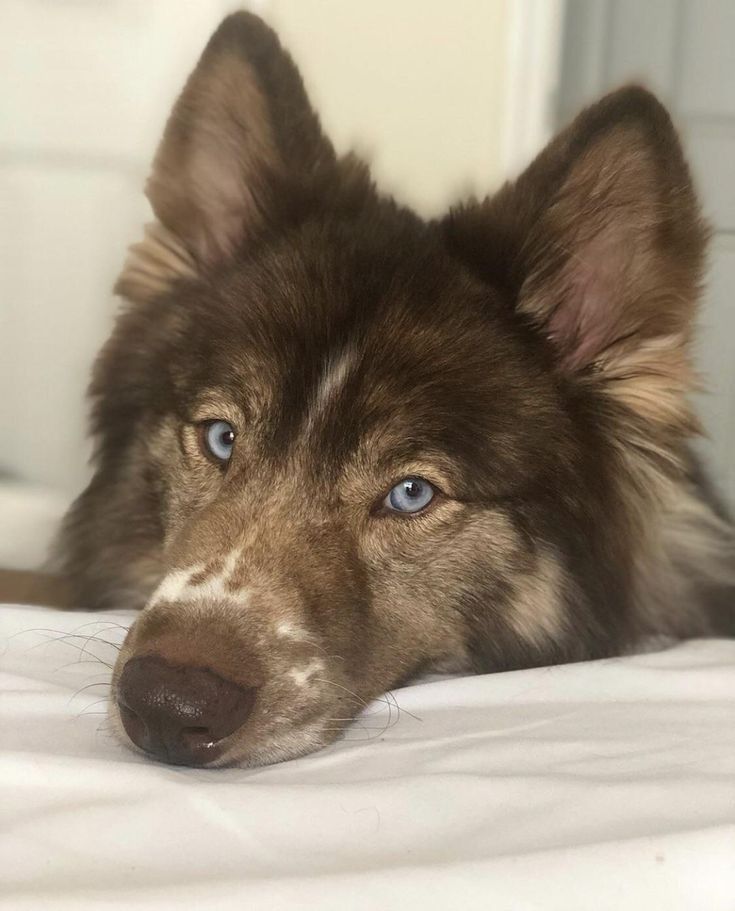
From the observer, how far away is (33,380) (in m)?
3.87

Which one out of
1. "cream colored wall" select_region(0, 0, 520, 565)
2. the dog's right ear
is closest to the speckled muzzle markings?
the dog's right ear

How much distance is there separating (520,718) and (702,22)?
3.26 m

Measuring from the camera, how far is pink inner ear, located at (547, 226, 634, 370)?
2082mm

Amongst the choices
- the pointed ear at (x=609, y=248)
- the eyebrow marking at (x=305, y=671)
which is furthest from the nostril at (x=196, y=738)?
the pointed ear at (x=609, y=248)

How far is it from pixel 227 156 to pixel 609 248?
99cm

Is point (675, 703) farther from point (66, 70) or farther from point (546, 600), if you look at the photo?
point (66, 70)

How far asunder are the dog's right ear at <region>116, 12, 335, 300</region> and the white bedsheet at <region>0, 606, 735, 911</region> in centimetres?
112

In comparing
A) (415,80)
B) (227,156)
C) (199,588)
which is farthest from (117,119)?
(199,588)

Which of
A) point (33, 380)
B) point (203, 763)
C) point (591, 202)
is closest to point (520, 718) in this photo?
point (203, 763)

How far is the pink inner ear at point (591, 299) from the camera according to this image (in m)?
2.08

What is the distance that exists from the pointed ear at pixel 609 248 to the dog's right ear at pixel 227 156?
46 cm

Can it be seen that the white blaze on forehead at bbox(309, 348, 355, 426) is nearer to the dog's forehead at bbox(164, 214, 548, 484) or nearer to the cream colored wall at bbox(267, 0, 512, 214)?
the dog's forehead at bbox(164, 214, 548, 484)

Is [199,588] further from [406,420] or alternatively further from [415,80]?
[415,80]

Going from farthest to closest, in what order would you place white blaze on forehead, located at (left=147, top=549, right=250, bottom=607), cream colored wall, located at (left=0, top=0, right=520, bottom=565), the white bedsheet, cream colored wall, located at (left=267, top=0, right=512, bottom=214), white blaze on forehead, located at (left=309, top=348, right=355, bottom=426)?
1. cream colored wall, located at (left=267, top=0, right=512, bottom=214)
2. cream colored wall, located at (left=0, top=0, right=520, bottom=565)
3. white blaze on forehead, located at (left=309, top=348, right=355, bottom=426)
4. white blaze on forehead, located at (left=147, top=549, right=250, bottom=607)
5. the white bedsheet
